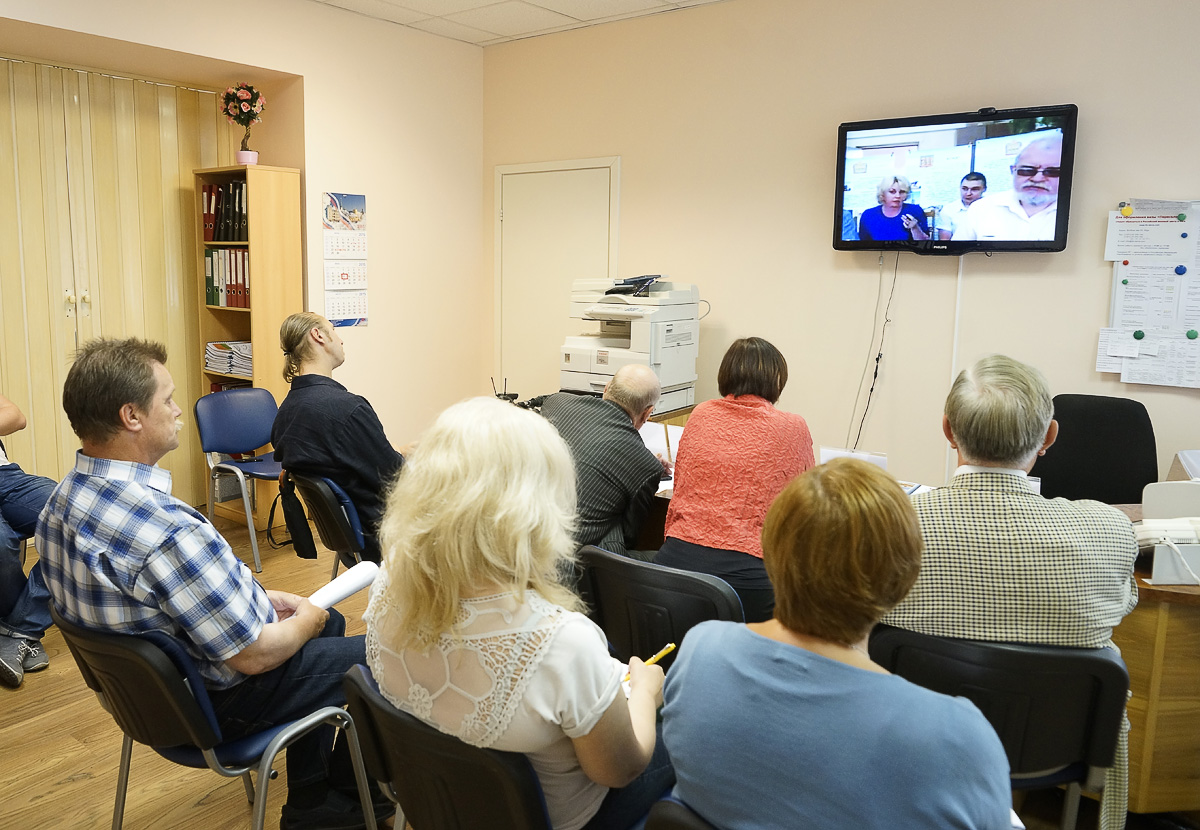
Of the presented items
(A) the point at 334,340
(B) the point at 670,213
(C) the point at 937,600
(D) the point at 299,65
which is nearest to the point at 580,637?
(C) the point at 937,600

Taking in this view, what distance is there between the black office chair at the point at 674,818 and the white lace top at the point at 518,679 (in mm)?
162

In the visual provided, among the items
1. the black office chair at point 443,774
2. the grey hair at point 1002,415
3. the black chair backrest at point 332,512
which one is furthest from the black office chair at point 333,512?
the grey hair at point 1002,415

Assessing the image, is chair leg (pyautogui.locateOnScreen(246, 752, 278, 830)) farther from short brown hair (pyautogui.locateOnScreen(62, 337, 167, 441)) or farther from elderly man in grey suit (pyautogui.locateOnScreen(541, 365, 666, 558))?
elderly man in grey suit (pyautogui.locateOnScreen(541, 365, 666, 558))

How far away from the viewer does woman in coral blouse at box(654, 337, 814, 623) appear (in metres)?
2.41

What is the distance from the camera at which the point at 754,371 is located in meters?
2.61

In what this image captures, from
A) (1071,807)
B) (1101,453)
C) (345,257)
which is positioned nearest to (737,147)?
(345,257)

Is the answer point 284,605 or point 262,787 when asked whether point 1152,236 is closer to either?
point 284,605

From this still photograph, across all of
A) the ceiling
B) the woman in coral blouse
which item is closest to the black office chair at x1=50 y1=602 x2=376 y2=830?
the woman in coral blouse

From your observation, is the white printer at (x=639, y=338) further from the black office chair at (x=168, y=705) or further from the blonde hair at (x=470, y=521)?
the blonde hair at (x=470, y=521)

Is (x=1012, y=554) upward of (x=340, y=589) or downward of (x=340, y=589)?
upward

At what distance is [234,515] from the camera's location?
4918mm

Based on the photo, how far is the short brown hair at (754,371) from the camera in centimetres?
262

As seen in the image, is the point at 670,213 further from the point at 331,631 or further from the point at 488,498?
the point at 488,498

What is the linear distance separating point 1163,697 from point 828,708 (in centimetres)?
152
